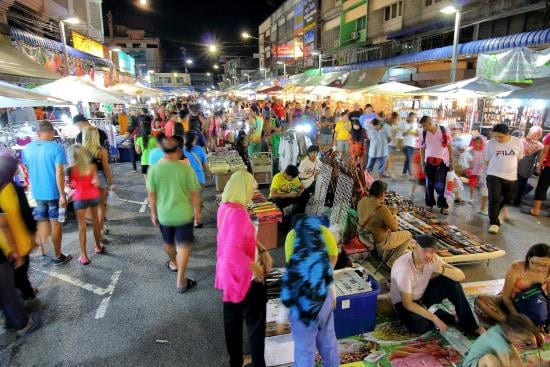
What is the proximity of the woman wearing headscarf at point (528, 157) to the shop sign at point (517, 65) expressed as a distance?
103 inches

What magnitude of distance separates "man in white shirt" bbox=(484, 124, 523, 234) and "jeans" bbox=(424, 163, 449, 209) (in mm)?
937

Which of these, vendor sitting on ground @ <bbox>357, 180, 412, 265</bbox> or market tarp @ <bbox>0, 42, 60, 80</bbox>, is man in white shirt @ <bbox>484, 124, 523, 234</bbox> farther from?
market tarp @ <bbox>0, 42, 60, 80</bbox>

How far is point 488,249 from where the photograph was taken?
5.46 meters

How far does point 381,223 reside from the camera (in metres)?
4.93

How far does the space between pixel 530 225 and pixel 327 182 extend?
412 cm

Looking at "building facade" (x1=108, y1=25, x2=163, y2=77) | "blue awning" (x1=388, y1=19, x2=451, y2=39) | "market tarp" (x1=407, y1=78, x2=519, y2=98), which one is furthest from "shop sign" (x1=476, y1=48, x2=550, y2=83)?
"building facade" (x1=108, y1=25, x2=163, y2=77)

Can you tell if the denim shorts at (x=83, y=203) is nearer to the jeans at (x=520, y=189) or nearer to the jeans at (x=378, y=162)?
the jeans at (x=378, y=162)

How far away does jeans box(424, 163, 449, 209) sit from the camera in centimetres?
745

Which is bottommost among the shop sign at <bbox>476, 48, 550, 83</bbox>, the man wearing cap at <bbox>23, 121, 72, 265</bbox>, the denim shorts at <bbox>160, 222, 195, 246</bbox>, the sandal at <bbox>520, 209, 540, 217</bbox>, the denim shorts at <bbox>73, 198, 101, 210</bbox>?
the sandal at <bbox>520, 209, 540, 217</bbox>

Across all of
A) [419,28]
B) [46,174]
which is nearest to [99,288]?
[46,174]

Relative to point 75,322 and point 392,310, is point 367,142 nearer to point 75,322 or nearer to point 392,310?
point 392,310

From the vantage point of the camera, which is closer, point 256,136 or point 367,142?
point 256,136

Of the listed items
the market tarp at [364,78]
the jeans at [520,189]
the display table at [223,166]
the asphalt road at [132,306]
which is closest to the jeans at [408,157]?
the jeans at [520,189]

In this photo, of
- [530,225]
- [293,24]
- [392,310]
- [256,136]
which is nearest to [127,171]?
[256,136]
